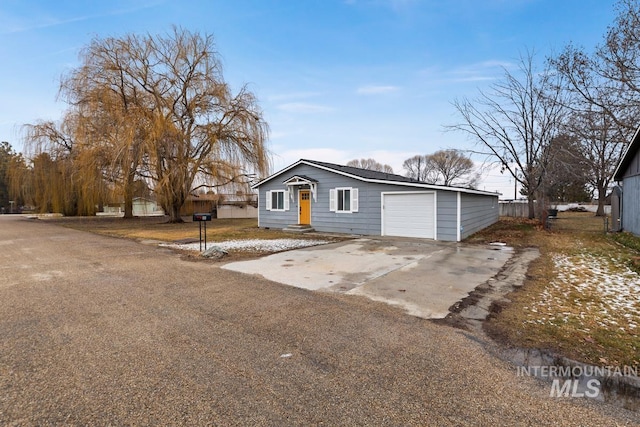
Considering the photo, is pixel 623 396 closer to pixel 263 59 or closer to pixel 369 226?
pixel 369 226

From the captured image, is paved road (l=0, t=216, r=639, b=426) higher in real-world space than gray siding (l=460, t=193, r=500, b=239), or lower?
lower

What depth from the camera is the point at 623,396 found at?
2.30 m

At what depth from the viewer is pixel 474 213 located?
13406mm

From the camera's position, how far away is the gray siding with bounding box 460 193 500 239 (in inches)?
460

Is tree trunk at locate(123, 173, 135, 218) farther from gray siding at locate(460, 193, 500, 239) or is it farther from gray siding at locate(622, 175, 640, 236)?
gray siding at locate(622, 175, 640, 236)

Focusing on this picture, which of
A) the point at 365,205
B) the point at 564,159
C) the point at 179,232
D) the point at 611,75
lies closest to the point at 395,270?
the point at 365,205

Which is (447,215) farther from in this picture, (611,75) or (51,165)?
(51,165)

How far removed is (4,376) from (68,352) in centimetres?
46

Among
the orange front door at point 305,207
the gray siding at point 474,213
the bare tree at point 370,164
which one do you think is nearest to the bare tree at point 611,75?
the gray siding at point 474,213

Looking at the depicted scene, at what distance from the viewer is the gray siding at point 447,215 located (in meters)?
11.1

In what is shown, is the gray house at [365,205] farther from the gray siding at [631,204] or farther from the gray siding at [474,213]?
the gray siding at [631,204]

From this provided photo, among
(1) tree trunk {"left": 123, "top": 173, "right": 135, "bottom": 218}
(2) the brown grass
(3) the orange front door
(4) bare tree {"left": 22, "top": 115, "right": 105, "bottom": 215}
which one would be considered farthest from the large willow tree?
(3) the orange front door

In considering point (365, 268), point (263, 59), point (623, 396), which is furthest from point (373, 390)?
point (263, 59)

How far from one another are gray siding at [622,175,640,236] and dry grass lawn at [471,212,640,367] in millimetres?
Answer: 4449
